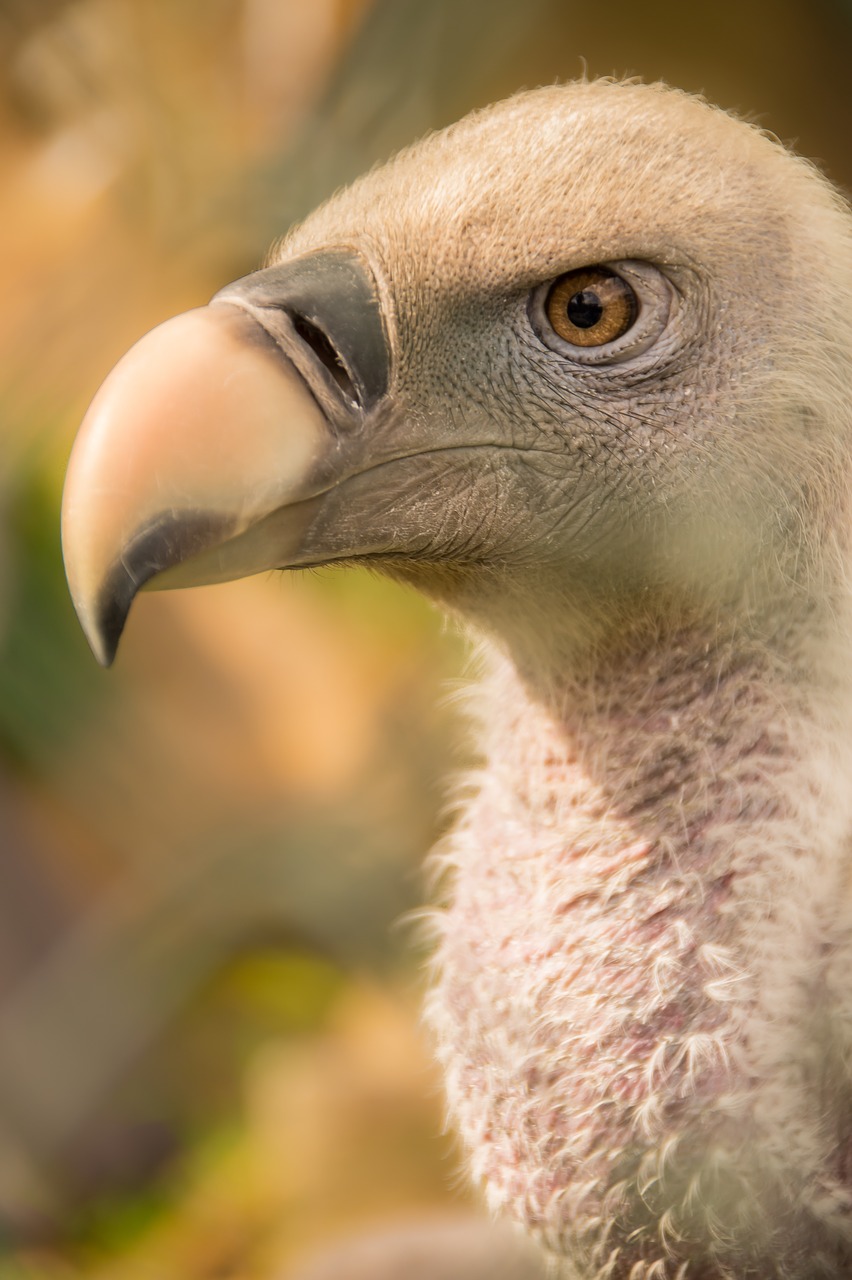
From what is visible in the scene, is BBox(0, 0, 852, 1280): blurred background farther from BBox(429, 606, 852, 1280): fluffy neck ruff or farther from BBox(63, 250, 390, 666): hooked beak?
BBox(63, 250, 390, 666): hooked beak

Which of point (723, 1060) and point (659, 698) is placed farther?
point (659, 698)

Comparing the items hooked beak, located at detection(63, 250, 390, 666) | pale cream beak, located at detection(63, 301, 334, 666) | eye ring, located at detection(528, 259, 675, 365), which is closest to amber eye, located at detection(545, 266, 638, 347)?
eye ring, located at detection(528, 259, 675, 365)

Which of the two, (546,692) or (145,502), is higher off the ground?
(145,502)

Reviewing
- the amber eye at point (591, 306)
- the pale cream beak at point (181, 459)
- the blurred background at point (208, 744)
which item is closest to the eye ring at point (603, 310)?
the amber eye at point (591, 306)

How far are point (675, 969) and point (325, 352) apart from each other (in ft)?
2.43

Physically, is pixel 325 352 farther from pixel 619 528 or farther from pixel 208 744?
pixel 208 744

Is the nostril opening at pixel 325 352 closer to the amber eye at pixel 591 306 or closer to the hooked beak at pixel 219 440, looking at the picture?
the hooked beak at pixel 219 440

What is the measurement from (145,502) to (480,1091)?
87 cm

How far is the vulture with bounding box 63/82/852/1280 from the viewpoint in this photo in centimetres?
135

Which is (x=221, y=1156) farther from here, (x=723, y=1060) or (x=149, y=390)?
(x=149, y=390)

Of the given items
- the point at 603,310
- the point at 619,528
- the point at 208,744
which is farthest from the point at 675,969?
the point at 208,744

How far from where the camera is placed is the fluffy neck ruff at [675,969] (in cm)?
140

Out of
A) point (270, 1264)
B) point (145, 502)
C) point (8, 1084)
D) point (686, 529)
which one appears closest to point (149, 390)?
point (145, 502)

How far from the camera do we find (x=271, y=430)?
1318 mm
